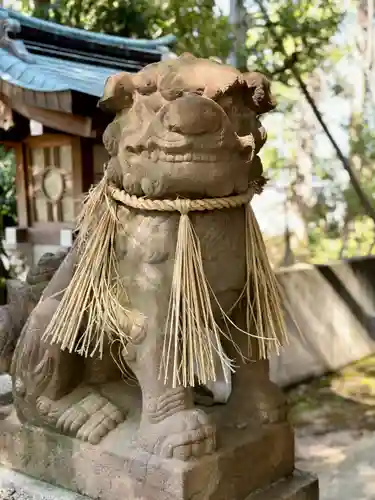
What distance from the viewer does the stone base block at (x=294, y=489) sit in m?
1.09

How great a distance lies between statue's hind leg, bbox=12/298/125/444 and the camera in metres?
1.10

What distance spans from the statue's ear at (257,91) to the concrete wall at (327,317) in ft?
8.99

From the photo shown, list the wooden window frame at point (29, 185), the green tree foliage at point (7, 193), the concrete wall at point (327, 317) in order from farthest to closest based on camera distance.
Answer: the green tree foliage at point (7, 193), the concrete wall at point (327, 317), the wooden window frame at point (29, 185)

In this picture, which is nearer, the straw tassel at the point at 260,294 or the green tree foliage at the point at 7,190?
the straw tassel at the point at 260,294

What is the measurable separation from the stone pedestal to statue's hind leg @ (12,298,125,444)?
0.09 feet

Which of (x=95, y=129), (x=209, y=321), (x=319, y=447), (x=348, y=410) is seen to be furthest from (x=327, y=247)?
(x=209, y=321)

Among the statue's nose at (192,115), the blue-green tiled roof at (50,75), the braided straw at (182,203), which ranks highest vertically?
the blue-green tiled roof at (50,75)

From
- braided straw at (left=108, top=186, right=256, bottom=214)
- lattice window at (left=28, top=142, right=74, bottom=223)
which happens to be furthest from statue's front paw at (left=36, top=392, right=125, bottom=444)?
lattice window at (left=28, top=142, right=74, bottom=223)

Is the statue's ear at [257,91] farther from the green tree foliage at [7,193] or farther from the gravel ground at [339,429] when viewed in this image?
the green tree foliage at [7,193]

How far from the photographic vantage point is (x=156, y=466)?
0.98 m

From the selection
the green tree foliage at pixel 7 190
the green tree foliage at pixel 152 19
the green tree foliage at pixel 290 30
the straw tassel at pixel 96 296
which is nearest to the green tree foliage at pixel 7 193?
the green tree foliage at pixel 7 190

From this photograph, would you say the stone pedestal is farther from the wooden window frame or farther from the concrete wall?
the concrete wall

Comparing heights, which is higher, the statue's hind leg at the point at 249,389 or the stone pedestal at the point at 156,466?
the statue's hind leg at the point at 249,389

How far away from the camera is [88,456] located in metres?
1.08
